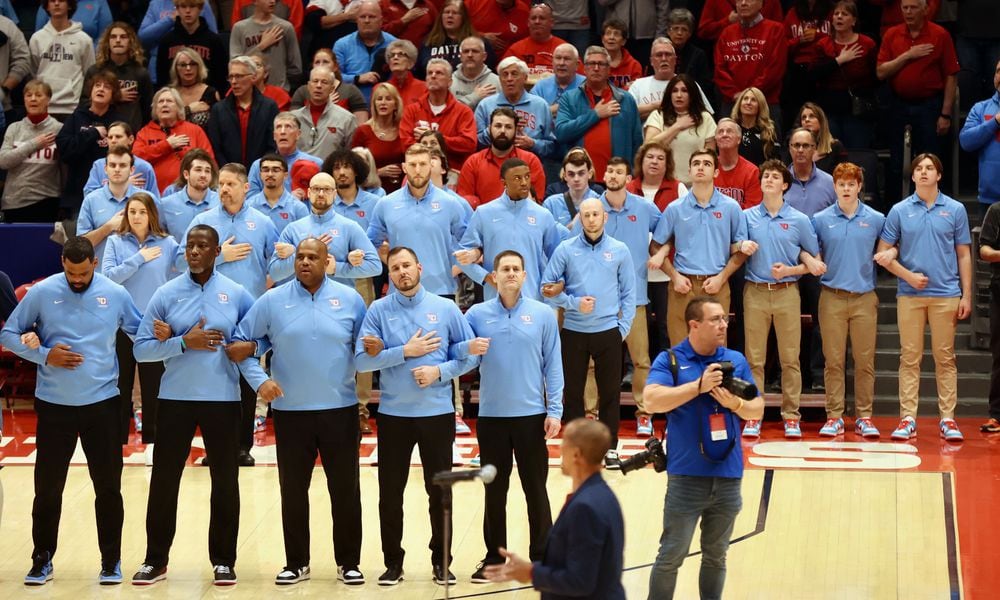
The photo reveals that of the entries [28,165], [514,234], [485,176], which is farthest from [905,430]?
[28,165]

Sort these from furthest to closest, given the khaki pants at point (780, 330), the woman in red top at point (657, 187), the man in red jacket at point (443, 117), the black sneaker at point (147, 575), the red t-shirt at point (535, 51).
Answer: the red t-shirt at point (535, 51)
the man in red jacket at point (443, 117)
the woman in red top at point (657, 187)
the khaki pants at point (780, 330)
the black sneaker at point (147, 575)

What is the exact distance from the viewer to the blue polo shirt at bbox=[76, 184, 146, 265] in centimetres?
1145

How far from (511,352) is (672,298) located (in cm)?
364

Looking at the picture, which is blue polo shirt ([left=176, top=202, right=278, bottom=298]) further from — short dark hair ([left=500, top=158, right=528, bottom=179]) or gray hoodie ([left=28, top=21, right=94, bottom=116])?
gray hoodie ([left=28, top=21, right=94, bottom=116])

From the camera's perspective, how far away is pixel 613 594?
18.4 ft

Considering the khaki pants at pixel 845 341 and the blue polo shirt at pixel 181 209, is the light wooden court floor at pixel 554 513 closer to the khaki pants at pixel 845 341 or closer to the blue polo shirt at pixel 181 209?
the khaki pants at pixel 845 341

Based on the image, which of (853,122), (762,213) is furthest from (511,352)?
(853,122)

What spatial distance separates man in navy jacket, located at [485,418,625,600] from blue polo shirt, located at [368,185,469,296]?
210 inches

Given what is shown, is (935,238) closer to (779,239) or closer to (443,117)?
(779,239)

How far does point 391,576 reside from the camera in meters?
8.38

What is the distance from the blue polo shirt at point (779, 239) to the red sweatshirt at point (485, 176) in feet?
5.88

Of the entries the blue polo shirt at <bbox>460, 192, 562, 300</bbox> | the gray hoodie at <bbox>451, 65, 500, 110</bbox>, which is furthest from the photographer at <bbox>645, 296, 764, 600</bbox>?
the gray hoodie at <bbox>451, 65, 500, 110</bbox>

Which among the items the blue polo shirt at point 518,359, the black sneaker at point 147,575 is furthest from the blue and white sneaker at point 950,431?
the black sneaker at point 147,575

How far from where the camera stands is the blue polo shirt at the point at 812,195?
474 inches
